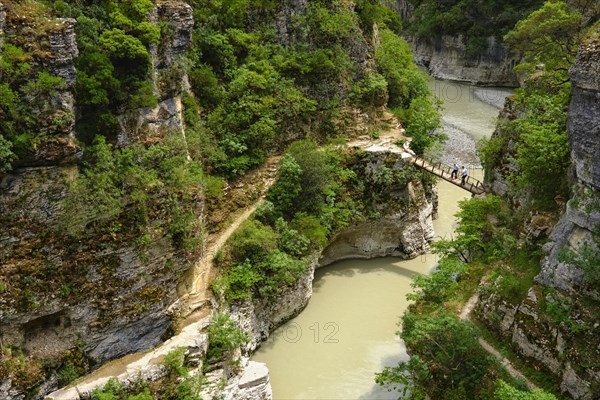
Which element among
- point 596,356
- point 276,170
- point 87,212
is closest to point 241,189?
point 276,170

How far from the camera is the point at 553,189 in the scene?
66.2ft

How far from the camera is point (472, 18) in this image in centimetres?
6712

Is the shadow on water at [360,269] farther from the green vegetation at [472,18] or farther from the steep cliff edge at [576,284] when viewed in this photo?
the green vegetation at [472,18]

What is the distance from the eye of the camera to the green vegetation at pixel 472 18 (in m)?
61.6

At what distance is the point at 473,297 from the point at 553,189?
547cm

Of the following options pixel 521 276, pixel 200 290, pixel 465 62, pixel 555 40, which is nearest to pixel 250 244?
pixel 200 290

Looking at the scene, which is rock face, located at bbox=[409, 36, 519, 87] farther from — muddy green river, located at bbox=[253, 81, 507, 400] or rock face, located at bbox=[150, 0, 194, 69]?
rock face, located at bbox=[150, 0, 194, 69]

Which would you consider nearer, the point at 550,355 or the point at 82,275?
the point at 550,355

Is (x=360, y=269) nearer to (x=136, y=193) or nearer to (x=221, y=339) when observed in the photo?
(x=221, y=339)

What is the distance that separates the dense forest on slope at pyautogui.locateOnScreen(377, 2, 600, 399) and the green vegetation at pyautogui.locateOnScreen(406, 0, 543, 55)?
1569 inches

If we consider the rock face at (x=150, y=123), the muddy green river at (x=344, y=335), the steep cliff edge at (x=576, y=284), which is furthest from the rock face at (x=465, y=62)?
the rock face at (x=150, y=123)

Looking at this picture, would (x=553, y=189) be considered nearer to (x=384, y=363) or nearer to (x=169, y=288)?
(x=384, y=363)

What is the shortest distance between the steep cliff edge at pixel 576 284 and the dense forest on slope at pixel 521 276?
0.04 metres

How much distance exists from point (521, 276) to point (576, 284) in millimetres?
2468
